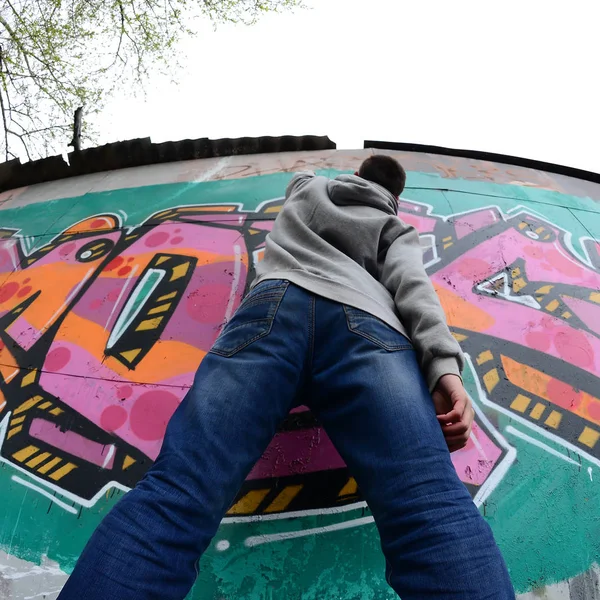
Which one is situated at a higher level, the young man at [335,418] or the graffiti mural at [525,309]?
the young man at [335,418]

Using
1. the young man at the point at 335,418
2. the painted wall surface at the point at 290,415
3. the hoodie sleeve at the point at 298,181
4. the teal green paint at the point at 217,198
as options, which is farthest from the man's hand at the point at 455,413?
the teal green paint at the point at 217,198

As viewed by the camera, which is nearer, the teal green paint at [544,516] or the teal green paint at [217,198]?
the teal green paint at [544,516]

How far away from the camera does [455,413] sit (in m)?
1.25

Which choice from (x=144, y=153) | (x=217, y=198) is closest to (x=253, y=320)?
(x=217, y=198)

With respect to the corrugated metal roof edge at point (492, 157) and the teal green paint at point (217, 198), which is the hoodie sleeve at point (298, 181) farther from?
the corrugated metal roof edge at point (492, 157)

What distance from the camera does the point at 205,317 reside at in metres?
2.79

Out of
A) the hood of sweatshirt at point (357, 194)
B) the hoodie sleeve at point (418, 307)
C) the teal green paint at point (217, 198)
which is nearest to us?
the hoodie sleeve at point (418, 307)

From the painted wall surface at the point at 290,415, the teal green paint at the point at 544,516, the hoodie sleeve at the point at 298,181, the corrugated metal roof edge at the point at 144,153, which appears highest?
the hoodie sleeve at the point at 298,181

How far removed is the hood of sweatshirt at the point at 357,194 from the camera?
186 cm

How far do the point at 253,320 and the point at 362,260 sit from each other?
52cm

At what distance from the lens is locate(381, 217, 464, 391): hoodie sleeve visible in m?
1.35

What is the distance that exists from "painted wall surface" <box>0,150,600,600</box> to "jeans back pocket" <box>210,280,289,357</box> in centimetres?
85

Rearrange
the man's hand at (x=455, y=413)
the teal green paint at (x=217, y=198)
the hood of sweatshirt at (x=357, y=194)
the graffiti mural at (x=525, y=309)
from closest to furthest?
the man's hand at (x=455, y=413) < the hood of sweatshirt at (x=357, y=194) < the graffiti mural at (x=525, y=309) < the teal green paint at (x=217, y=198)

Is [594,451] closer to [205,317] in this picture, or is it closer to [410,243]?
[410,243]
